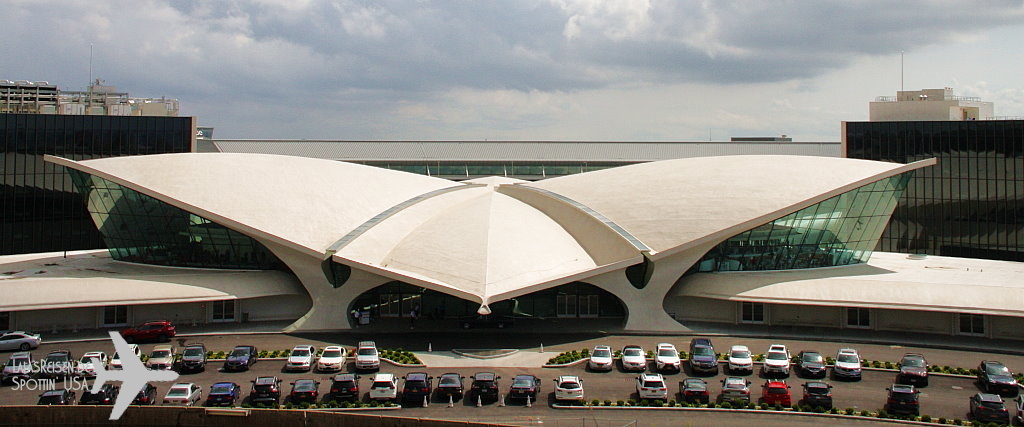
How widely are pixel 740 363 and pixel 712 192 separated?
13371 mm

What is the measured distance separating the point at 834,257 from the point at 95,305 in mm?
37269

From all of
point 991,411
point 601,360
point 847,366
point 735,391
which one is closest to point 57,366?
point 601,360

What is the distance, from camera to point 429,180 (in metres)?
54.1

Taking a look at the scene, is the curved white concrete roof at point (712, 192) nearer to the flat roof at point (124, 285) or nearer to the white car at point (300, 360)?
the white car at point (300, 360)

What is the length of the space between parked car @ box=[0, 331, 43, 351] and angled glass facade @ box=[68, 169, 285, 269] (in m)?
9.28

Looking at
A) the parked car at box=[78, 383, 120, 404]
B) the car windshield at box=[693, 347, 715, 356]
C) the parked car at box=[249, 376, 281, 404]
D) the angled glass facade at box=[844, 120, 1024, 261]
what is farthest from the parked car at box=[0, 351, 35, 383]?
the angled glass facade at box=[844, 120, 1024, 261]

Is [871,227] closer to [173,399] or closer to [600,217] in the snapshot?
[600,217]

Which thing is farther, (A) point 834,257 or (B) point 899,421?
(A) point 834,257

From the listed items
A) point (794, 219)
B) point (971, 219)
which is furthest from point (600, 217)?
point (971, 219)

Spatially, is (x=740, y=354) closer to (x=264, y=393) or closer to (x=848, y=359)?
(x=848, y=359)

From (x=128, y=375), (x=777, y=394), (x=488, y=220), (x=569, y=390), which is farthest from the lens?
(x=488, y=220)

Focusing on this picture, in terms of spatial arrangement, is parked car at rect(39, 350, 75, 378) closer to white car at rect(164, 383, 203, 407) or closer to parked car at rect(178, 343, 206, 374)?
Result: parked car at rect(178, 343, 206, 374)

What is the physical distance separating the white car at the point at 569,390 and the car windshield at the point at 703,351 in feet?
22.3

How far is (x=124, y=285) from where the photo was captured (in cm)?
3981
